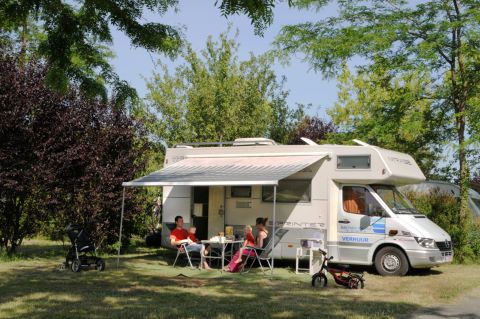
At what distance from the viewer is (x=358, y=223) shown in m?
13.2

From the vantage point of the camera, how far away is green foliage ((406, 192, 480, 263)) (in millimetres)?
15602

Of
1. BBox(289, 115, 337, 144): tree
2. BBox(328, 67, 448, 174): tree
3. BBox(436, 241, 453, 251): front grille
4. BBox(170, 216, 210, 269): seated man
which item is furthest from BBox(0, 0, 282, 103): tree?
BBox(289, 115, 337, 144): tree

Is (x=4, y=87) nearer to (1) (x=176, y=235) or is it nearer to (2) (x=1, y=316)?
(1) (x=176, y=235)

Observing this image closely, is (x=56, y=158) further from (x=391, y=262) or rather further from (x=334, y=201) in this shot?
(x=391, y=262)

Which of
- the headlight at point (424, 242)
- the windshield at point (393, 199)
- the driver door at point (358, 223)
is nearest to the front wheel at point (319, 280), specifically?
the driver door at point (358, 223)

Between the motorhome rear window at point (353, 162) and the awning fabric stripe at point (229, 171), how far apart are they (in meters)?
0.42

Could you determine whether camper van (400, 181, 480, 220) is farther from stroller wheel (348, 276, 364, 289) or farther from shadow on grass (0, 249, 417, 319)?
stroller wheel (348, 276, 364, 289)

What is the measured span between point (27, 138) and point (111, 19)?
859cm

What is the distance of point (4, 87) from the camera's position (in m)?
13.7

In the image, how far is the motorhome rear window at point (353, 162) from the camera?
13.2 metres

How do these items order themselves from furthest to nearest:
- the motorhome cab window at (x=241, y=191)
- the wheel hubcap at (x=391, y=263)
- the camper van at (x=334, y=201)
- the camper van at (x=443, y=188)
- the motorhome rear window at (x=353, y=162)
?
1. the camper van at (x=443, y=188)
2. the motorhome cab window at (x=241, y=191)
3. the motorhome rear window at (x=353, y=162)
4. the wheel hubcap at (x=391, y=263)
5. the camper van at (x=334, y=201)

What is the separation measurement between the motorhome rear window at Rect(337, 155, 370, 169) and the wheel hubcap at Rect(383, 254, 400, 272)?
1881mm

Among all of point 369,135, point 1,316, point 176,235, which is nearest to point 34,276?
point 176,235

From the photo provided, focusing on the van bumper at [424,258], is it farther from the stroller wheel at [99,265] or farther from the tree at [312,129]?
the tree at [312,129]
